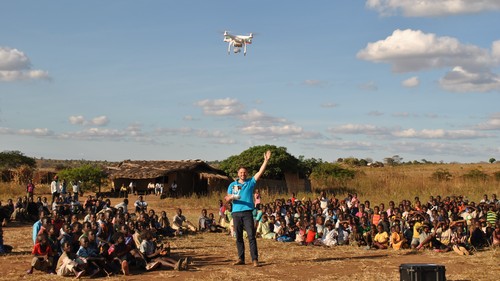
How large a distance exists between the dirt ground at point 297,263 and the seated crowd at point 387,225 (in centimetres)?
55

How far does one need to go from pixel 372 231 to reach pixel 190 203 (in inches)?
704

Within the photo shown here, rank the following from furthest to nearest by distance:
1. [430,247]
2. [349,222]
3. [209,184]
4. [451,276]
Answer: [209,184]
[349,222]
[430,247]
[451,276]

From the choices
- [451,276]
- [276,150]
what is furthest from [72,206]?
[276,150]

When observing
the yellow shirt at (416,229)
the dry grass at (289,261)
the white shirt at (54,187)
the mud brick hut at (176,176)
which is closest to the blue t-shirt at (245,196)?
the dry grass at (289,261)

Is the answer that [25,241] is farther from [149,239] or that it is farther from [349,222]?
[349,222]

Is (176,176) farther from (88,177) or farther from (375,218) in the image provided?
(375,218)

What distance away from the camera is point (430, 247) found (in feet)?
51.9

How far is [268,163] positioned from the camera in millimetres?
39938

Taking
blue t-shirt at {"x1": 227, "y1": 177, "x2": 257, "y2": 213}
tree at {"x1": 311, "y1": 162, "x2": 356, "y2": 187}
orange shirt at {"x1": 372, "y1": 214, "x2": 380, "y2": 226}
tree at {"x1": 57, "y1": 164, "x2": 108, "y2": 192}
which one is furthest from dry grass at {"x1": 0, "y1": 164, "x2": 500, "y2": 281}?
tree at {"x1": 311, "y1": 162, "x2": 356, "y2": 187}

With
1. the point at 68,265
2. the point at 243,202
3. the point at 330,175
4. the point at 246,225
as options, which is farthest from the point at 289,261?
the point at 330,175

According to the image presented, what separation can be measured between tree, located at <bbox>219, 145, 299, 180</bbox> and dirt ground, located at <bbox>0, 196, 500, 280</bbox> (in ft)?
72.9

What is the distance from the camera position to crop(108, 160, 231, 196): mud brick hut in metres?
38.1

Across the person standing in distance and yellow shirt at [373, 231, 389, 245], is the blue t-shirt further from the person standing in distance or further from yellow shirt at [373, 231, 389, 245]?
yellow shirt at [373, 231, 389, 245]

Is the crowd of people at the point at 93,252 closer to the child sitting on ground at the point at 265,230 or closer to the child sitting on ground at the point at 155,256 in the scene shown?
the child sitting on ground at the point at 155,256
